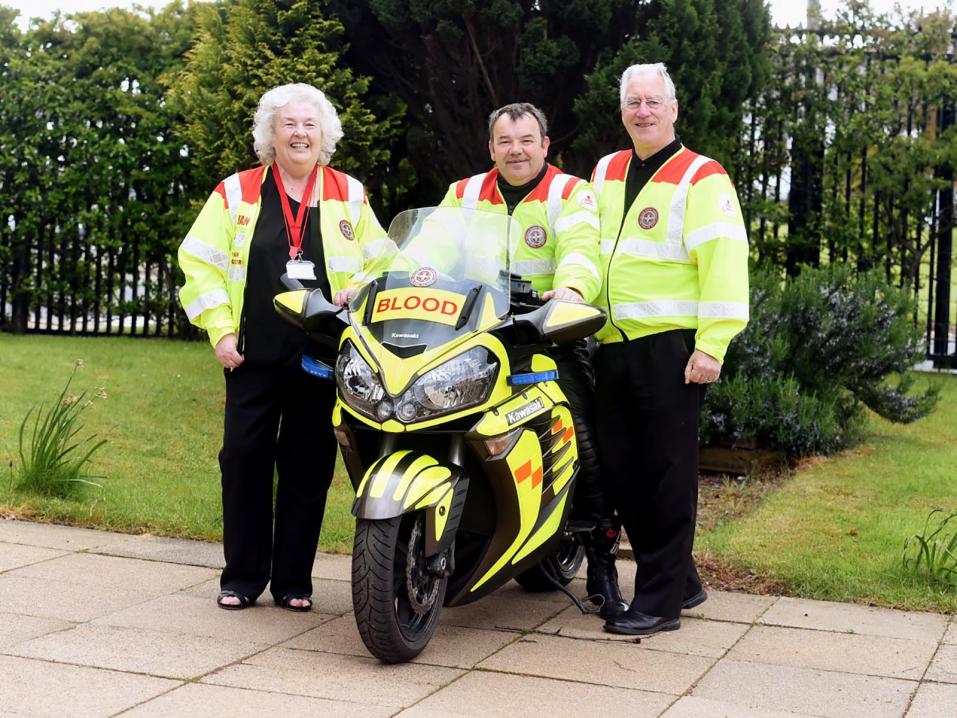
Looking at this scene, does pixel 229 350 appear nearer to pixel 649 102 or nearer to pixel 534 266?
pixel 534 266

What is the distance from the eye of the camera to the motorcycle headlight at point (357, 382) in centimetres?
412

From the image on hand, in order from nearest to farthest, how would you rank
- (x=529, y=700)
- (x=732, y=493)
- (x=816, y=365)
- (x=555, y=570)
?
(x=529, y=700) < (x=555, y=570) < (x=732, y=493) < (x=816, y=365)

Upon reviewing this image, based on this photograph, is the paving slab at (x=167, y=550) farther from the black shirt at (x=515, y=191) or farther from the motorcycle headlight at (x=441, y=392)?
the black shirt at (x=515, y=191)

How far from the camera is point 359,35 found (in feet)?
29.9

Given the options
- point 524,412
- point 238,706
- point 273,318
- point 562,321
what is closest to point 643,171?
point 562,321

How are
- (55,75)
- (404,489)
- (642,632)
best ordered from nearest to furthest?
(404,489) → (642,632) → (55,75)

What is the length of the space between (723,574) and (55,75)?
375 inches

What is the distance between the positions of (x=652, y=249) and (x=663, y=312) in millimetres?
222

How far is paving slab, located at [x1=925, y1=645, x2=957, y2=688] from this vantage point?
4.07 metres

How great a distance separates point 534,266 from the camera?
15.7 feet

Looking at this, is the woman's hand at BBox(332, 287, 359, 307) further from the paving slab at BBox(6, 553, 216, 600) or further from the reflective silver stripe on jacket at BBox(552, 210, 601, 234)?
the paving slab at BBox(6, 553, 216, 600)

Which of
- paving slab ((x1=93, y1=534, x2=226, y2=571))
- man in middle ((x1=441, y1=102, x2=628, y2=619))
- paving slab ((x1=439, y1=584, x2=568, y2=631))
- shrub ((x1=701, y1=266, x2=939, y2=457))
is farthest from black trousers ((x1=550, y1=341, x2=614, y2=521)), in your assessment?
shrub ((x1=701, y1=266, x2=939, y2=457))

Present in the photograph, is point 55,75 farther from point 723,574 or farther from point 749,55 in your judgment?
point 723,574

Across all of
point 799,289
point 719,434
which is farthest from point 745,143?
point 719,434
